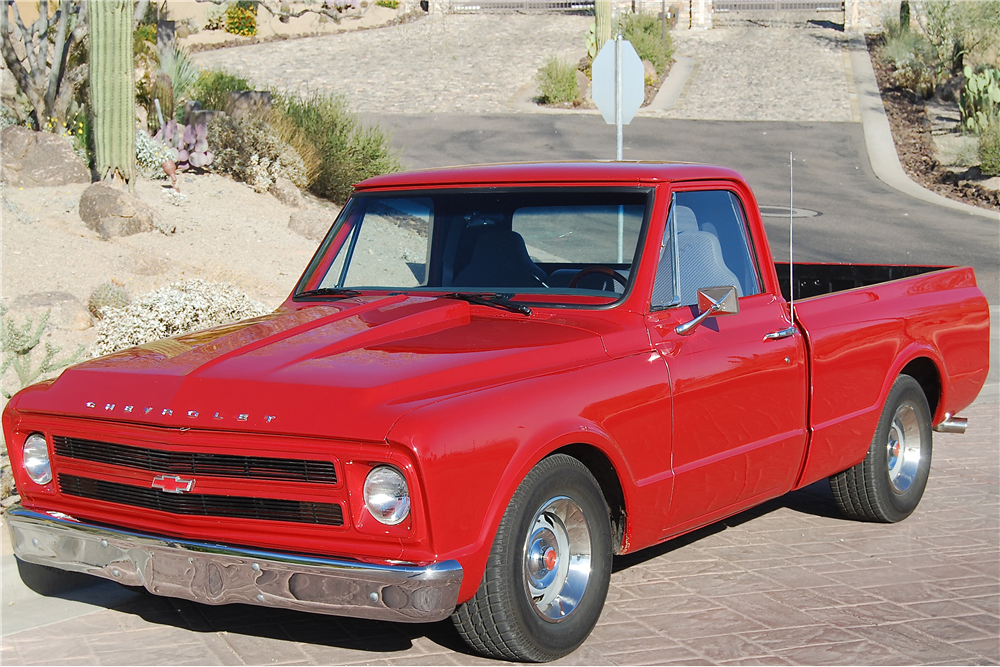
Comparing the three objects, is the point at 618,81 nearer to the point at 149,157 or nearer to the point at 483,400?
the point at 149,157

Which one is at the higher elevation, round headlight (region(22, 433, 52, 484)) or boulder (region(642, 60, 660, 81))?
boulder (region(642, 60, 660, 81))

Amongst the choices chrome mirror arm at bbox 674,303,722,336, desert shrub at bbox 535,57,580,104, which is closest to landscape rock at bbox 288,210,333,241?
chrome mirror arm at bbox 674,303,722,336

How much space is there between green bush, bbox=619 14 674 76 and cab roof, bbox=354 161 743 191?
99.8 ft

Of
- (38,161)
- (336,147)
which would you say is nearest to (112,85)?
(38,161)

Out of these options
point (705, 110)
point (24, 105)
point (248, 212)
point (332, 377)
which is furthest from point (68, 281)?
point (705, 110)

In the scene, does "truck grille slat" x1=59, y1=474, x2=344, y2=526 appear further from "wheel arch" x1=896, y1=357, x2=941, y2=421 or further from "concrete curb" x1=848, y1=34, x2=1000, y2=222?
"concrete curb" x1=848, y1=34, x2=1000, y2=222

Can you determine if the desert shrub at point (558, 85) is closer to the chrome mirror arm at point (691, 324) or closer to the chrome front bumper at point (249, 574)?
the chrome mirror arm at point (691, 324)

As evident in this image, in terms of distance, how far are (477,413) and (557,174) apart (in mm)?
1653

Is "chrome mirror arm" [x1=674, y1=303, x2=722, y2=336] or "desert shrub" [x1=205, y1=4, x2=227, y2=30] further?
"desert shrub" [x1=205, y1=4, x2=227, y2=30]

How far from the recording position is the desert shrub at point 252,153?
1454 cm

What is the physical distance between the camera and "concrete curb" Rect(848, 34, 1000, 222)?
21938 mm

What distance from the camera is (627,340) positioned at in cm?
457

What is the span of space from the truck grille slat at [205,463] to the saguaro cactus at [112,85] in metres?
8.53

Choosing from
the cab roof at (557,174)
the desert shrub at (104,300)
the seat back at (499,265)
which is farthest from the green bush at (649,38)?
the seat back at (499,265)
